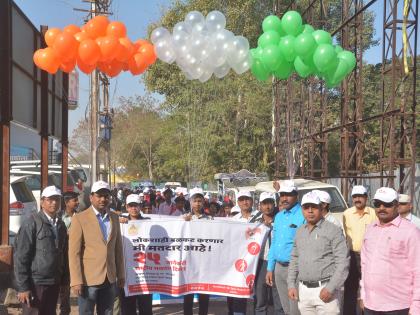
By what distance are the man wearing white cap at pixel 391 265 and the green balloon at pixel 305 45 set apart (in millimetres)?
4667

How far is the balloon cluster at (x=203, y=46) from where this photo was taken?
359 inches

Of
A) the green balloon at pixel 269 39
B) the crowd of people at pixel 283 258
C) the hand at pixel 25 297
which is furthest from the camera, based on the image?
the green balloon at pixel 269 39

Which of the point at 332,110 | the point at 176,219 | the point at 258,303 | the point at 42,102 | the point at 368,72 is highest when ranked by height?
the point at 368,72

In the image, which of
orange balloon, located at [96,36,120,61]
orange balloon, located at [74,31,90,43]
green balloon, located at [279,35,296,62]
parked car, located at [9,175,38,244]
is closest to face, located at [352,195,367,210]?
green balloon, located at [279,35,296,62]

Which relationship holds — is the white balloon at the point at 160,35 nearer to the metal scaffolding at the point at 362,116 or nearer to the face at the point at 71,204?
the face at the point at 71,204

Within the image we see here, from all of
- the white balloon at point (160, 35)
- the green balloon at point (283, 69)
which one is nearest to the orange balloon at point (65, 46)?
the white balloon at point (160, 35)

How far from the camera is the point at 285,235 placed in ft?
21.5

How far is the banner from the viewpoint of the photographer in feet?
23.9

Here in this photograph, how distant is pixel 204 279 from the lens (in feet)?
24.2

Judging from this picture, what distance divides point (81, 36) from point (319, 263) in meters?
5.65

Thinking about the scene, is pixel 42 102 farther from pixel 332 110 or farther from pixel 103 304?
pixel 332 110

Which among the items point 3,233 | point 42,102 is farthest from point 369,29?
point 3,233

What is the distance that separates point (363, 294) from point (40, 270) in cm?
327

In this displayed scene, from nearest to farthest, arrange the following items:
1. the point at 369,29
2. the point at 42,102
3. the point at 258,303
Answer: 1. the point at 258,303
2. the point at 42,102
3. the point at 369,29
